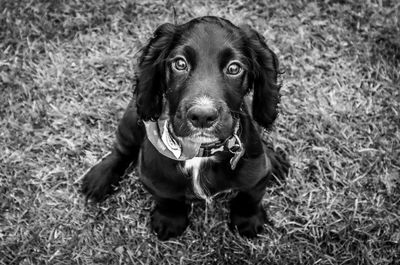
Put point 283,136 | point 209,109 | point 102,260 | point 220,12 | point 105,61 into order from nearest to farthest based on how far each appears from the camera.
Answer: point 209,109, point 102,260, point 283,136, point 105,61, point 220,12

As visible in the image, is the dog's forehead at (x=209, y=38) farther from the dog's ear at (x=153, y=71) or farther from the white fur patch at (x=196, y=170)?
the white fur patch at (x=196, y=170)

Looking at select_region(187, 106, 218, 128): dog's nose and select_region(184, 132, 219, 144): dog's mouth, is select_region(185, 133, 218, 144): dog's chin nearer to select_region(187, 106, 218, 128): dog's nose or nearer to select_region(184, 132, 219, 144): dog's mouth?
select_region(184, 132, 219, 144): dog's mouth

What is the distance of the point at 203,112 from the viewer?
2.32m

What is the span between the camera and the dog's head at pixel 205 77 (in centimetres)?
242

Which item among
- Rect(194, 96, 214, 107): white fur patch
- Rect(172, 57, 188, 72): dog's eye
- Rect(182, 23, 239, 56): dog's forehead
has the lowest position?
Rect(194, 96, 214, 107): white fur patch

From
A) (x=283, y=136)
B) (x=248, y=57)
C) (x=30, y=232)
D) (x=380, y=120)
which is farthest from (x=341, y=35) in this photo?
(x=30, y=232)

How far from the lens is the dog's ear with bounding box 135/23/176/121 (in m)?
2.71

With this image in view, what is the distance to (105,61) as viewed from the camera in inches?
169

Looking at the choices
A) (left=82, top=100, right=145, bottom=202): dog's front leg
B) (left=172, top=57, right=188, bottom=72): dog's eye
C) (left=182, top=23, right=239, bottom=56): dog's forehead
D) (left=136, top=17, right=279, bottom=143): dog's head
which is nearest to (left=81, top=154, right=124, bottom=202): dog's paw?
(left=82, top=100, right=145, bottom=202): dog's front leg

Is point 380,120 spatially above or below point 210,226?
above

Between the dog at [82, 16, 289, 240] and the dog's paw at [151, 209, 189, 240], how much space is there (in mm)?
11

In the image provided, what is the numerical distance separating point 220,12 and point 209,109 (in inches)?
98.9

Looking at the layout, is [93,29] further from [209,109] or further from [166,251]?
[209,109]

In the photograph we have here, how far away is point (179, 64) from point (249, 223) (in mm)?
1413
